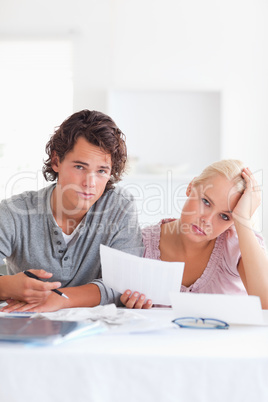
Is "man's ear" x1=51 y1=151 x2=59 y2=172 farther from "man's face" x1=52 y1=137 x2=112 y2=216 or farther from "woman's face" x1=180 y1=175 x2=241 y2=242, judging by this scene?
"woman's face" x1=180 y1=175 x2=241 y2=242

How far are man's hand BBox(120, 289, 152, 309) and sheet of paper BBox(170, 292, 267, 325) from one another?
0.26m

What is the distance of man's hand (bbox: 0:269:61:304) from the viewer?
1233 mm

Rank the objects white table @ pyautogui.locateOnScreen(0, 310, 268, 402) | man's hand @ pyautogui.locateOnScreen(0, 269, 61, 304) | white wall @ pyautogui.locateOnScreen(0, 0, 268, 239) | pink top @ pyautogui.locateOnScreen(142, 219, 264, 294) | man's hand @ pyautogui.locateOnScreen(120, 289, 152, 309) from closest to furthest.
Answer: white table @ pyautogui.locateOnScreen(0, 310, 268, 402), man's hand @ pyautogui.locateOnScreen(0, 269, 61, 304), man's hand @ pyautogui.locateOnScreen(120, 289, 152, 309), pink top @ pyautogui.locateOnScreen(142, 219, 264, 294), white wall @ pyautogui.locateOnScreen(0, 0, 268, 239)

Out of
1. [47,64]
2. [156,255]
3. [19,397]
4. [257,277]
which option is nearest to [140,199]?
[47,64]

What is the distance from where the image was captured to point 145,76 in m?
3.92

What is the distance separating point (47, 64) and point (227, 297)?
332cm

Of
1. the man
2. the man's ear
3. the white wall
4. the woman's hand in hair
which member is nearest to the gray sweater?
the man

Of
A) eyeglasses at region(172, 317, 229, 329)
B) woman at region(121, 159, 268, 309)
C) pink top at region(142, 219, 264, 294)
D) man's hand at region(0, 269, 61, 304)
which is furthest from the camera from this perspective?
pink top at region(142, 219, 264, 294)

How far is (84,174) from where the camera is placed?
1614 millimetres

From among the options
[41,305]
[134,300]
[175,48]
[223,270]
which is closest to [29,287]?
[41,305]

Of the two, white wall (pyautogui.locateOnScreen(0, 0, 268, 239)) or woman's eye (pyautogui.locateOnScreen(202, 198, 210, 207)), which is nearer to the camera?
woman's eye (pyautogui.locateOnScreen(202, 198, 210, 207))

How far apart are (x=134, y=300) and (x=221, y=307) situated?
35 centimetres

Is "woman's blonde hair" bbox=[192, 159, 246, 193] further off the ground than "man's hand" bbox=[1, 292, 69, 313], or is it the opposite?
"woman's blonde hair" bbox=[192, 159, 246, 193]

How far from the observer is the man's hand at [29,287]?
1233 mm
